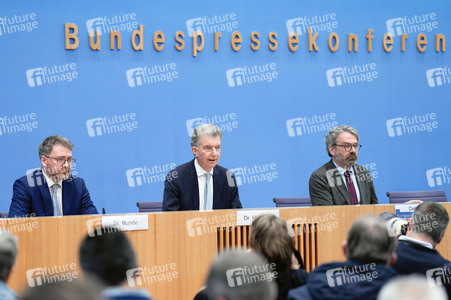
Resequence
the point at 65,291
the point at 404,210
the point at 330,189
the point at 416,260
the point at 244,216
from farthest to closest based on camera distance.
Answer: the point at 330,189, the point at 404,210, the point at 244,216, the point at 416,260, the point at 65,291

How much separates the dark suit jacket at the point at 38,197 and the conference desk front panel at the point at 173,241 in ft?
2.73

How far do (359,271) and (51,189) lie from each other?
255 centimetres

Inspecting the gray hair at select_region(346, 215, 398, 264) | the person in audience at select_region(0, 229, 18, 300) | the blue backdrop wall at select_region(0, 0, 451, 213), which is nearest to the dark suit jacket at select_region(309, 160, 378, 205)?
the blue backdrop wall at select_region(0, 0, 451, 213)

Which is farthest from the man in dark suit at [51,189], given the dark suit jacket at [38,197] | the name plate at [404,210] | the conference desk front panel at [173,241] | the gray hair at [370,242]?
the gray hair at [370,242]

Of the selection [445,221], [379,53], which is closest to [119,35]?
[379,53]

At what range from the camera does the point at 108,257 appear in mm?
1654

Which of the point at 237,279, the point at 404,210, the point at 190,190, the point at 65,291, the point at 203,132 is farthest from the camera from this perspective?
the point at 203,132

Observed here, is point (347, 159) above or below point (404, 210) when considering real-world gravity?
above

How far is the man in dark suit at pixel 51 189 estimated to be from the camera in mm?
3916

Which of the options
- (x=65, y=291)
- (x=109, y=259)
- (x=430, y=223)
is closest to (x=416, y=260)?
(x=430, y=223)

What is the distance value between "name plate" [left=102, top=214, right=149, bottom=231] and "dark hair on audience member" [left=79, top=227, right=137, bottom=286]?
1.53 m

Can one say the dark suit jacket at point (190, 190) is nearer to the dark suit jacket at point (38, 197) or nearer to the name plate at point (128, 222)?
the dark suit jacket at point (38, 197)

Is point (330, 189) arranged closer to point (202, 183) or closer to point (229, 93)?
point (202, 183)

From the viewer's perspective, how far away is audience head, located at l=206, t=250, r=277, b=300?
1.40 m
